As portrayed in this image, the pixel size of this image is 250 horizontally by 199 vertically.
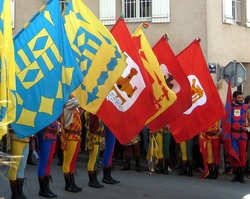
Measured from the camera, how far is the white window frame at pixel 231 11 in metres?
15.2

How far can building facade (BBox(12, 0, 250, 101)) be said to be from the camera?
579 inches

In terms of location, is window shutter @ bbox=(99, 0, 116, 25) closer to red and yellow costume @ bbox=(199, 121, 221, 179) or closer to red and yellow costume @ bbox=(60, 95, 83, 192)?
red and yellow costume @ bbox=(199, 121, 221, 179)

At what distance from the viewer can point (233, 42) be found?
51.3ft

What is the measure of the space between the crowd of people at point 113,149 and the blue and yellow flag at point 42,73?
2.13ft

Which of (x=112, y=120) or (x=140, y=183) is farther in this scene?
(x=140, y=183)

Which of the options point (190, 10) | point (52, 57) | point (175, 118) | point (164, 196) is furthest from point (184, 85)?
point (190, 10)

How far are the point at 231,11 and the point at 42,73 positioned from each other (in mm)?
9644

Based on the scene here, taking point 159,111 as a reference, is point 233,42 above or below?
above

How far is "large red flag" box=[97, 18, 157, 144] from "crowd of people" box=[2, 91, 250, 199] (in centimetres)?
58

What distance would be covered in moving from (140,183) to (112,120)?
113 inches

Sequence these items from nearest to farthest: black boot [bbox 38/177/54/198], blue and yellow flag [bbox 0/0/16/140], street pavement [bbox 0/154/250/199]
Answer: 1. blue and yellow flag [bbox 0/0/16/140]
2. black boot [bbox 38/177/54/198]
3. street pavement [bbox 0/154/250/199]

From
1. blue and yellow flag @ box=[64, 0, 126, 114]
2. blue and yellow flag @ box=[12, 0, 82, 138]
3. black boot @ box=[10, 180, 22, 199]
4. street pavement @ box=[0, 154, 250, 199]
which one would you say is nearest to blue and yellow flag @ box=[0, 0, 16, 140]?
blue and yellow flag @ box=[12, 0, 82, 138]

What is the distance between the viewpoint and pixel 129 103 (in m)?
8.26

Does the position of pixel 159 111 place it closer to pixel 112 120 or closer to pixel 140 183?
pixel 112 120
